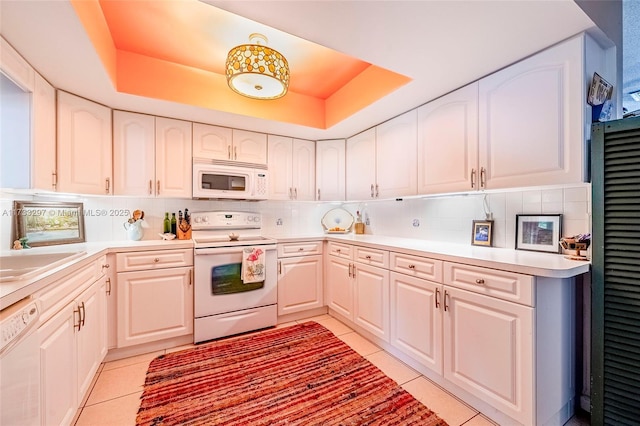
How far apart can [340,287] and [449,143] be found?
5.57ft

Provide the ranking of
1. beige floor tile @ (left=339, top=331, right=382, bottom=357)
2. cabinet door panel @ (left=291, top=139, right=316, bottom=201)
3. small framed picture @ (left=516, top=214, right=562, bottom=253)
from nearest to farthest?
1. small framed picture @ (left=516, top=214, right=562, bottom=253)
2. beige floor tile @ (left=339, top=331, right=382, bottom=357)
3. cabinet door panel @ (left=291, top=139, right=316, bottom=201)

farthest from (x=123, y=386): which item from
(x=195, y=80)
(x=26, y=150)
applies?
(x=195, y=80)

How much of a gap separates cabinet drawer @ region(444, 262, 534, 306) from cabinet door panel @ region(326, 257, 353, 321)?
→ 111cm

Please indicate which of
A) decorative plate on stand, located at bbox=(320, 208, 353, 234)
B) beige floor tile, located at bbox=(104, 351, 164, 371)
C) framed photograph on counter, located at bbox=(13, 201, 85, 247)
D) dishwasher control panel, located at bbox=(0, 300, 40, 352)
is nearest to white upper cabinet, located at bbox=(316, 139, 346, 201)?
decorative plate on stand, located at bbox=(320, 208, 353, 234)

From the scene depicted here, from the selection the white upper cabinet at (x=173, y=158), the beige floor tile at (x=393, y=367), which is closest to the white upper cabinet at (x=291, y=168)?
the white upper cabinet at (x=173, y=158)

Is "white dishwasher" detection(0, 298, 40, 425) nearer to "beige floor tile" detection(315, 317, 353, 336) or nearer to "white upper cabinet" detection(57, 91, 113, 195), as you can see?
"white upper cabinet" detection(57, 91, 113, 195)

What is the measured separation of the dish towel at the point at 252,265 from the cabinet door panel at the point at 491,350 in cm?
166

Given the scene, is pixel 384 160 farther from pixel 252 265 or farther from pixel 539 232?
pixel 252 265

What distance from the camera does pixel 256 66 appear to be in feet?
5.72

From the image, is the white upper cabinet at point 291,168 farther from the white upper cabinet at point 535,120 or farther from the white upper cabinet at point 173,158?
the white upper cabinet at point 535,120

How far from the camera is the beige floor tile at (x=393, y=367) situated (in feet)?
6.26

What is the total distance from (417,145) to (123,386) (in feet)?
9.50

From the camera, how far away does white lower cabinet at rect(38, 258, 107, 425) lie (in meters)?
1.16

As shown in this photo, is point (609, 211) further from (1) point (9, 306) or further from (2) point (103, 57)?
(2) point (103, 57)
